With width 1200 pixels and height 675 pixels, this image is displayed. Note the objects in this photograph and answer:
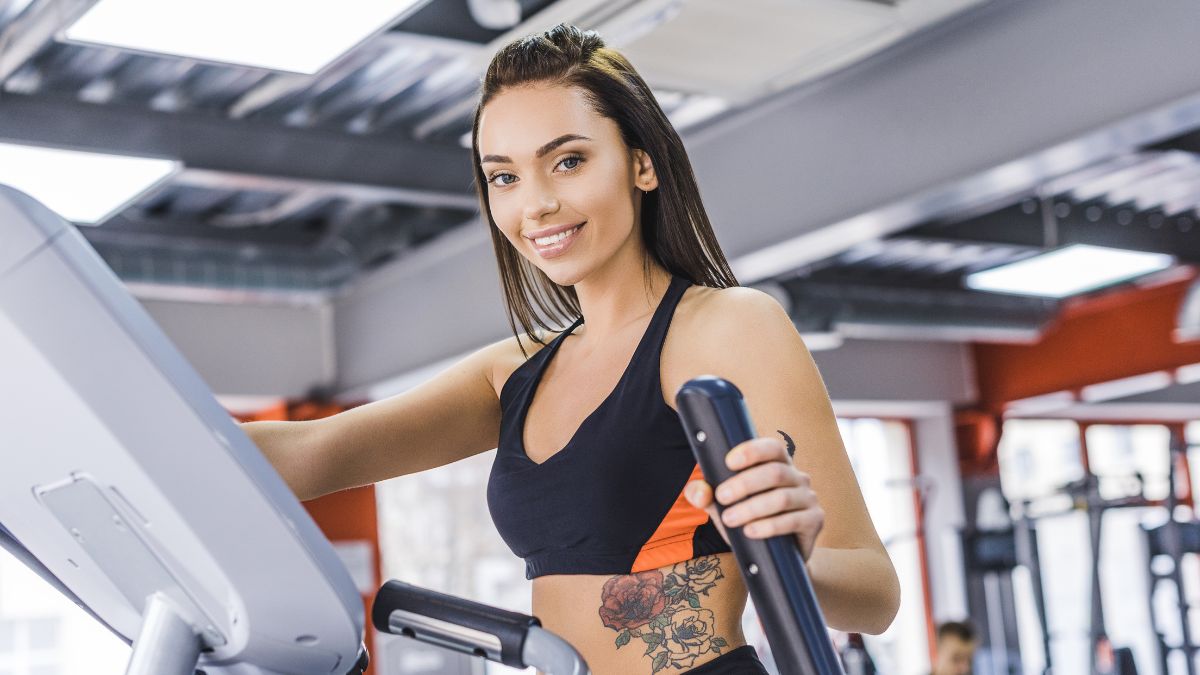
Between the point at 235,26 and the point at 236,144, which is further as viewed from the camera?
the point at 236,144

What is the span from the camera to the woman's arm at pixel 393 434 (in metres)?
1.22

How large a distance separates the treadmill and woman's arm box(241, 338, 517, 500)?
39 centimetres

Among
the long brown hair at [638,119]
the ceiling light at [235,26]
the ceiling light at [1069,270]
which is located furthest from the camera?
the ceiling light at [1069,270]

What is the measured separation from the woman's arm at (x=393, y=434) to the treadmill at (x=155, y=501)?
1.28 feet

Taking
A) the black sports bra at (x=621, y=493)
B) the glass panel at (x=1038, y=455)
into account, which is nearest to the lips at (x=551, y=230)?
the black sports bra at (x=621, y=493)

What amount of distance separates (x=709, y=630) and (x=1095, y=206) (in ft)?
20.7

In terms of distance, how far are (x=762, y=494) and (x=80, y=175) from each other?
4.06 meters

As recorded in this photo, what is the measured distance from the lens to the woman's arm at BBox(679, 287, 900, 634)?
965mm

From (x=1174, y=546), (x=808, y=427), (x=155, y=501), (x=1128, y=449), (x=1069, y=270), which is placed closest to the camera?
(x=155, y=501)

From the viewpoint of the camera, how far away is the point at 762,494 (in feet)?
2.49

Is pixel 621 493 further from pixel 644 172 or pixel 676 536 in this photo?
pixel 644 172

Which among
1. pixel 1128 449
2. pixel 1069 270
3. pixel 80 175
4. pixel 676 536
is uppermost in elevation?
pixel 1128 449

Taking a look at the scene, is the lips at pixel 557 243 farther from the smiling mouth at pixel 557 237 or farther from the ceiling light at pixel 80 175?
the ceiling light at pixel 80 175

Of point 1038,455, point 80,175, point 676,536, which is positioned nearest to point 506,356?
point 676,536
